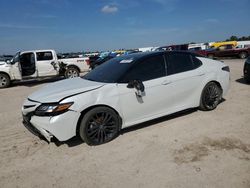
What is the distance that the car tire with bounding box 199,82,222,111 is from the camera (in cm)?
478

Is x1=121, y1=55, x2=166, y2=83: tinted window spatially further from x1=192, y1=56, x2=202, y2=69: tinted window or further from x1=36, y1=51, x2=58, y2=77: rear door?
x1=36, y1=51, x2=58, y2=77: rear door

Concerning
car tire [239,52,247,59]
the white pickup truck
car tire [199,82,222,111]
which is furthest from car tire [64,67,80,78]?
car tire [239,52,247,59]

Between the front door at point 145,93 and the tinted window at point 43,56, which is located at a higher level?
the tinted window at point 43,56

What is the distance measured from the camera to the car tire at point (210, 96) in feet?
15.7

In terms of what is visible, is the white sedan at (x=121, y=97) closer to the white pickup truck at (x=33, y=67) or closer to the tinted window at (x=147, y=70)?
the tinted window at (x=147, y=70)

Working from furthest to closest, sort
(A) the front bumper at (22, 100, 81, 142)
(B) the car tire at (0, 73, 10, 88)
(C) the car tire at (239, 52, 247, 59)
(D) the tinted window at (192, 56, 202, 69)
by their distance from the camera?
(C) the car tire at (239, 52, 247, 59), (B) the car tire at (0, 73, 10, 88), (D) the tinted window at (192, 56, 202, 69), (A) the front bumper at (22, 100, 81, 142)

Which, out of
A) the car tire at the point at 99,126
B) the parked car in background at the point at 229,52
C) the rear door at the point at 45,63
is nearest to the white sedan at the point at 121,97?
the car tire at the point at 99,126

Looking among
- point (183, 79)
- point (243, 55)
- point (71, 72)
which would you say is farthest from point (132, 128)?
point (243, 55)

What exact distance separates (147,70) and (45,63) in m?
8.74

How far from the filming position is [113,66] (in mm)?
4410

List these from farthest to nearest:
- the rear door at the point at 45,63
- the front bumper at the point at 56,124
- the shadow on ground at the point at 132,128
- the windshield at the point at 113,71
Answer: the rear door at the point at 45,63, the windshield at the point at 113,71, the shadow on ground at the point at 132,128, the front bumper at the point at 56,124

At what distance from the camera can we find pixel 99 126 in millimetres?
3611

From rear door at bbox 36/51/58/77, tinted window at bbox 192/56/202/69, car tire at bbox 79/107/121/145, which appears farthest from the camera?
rear door at bbox 36/51/58/77

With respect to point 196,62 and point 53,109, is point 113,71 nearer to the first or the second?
point 53,109
